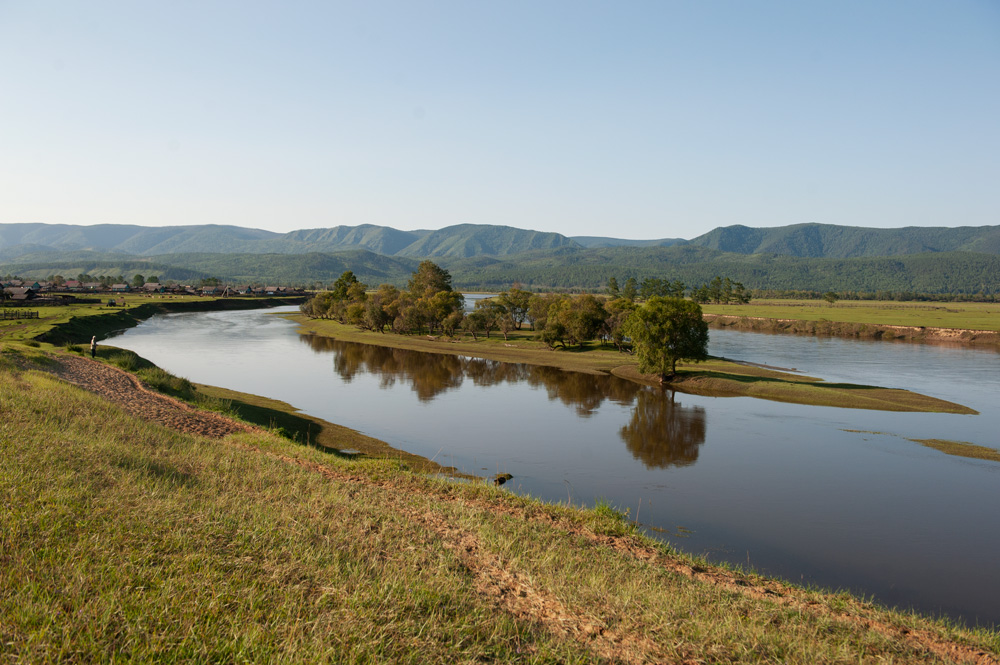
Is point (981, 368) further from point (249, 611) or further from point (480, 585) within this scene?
point (249, 611)

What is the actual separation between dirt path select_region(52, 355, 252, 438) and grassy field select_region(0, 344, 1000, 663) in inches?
357

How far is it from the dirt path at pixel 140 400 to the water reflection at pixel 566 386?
18493mm

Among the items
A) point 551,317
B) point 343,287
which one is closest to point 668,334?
point 551,317

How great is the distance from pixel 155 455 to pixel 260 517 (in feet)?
20.5

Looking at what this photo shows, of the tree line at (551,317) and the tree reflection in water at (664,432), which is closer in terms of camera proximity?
the tree reflection in water at (664,432)

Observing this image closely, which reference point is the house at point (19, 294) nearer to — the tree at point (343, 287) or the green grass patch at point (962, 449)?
the tree at point (343, 287)

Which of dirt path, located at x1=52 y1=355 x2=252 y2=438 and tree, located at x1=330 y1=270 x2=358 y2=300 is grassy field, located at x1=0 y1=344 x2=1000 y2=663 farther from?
tree, located at x1=330 y1=270 x2=358 y2=300

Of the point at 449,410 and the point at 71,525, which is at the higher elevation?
the point at 71,525

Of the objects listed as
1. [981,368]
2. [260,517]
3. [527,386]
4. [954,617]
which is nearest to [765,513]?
[954,617]

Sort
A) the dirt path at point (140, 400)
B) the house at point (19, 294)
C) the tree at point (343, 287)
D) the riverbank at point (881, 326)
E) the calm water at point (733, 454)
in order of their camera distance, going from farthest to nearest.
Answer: the tree at point (343, 287), the house at point (19, 294), the riverbank at point (881, 326), the dirt path at point (140, 400), the calm water at point (733, 454)

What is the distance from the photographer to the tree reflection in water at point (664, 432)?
29203mm

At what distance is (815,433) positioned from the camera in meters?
34.1

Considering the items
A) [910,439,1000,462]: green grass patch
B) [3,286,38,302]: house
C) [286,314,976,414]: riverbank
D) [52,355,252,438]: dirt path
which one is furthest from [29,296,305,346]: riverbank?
[910,439,1000,462]: green grass patch

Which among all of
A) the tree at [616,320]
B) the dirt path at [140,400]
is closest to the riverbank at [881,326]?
the tree at [616,320]
